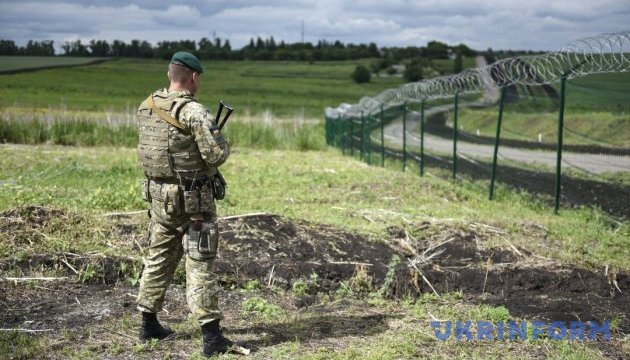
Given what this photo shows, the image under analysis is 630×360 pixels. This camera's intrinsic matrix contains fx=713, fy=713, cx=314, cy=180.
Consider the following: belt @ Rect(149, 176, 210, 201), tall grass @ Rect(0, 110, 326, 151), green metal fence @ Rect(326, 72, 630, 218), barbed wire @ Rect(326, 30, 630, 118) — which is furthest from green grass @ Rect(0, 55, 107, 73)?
belt @ Rect(149, 176, 210, 201)

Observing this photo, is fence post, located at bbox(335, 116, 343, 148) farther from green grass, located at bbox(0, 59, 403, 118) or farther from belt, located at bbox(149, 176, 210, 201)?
belt, located at bbox(149, 176, 210, 201)

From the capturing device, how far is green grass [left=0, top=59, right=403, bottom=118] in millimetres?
42500

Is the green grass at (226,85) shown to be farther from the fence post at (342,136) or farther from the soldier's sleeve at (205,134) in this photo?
the soldier's sleeve at (205,134)

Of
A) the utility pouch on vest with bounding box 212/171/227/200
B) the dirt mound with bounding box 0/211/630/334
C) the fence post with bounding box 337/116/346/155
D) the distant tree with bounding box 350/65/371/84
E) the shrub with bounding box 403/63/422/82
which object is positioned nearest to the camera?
the utility pouch on vest with bounding box 212/171/227/200

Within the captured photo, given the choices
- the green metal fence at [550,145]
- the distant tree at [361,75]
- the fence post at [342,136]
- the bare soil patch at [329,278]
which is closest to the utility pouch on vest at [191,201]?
the bare soil patch at [329,278]

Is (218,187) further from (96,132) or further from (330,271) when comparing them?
(96,132)

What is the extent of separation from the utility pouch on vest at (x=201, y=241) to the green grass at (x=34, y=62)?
1297 inches

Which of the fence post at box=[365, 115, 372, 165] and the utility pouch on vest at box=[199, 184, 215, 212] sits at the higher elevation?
the utility pouch on vest at box=[199, 184, 215, 212]

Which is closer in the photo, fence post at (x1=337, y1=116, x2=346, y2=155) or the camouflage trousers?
the camouflage trousers

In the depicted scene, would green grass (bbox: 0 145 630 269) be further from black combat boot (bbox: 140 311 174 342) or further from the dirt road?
black combat boot (bbox: 140 311 174 342)

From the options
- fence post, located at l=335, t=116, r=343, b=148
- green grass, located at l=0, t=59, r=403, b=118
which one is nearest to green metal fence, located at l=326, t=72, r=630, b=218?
fence post, located at l=335, t=116, r=343, b=148

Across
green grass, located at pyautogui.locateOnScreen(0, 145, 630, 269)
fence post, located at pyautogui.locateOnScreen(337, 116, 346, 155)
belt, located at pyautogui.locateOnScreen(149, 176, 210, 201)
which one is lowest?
fence post, located at pyautogui.locateOnScreen(337, 116, 346, 155)

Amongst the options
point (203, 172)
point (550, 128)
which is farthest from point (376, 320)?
point (550, 128)

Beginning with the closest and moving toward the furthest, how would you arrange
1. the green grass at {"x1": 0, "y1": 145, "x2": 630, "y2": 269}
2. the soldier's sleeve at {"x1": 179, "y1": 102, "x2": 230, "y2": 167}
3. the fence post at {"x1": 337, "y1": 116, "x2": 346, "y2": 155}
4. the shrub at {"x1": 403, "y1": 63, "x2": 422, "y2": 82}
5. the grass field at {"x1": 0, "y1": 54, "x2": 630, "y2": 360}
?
the soldier's sleeve at {"x1": 179, "y1": 102, "x2": 230, "y2": 167} < the grass field at {"x1": 0, "y1": 54, "x2": 630, "y2": 360} < the green grass at {"x1": 0, "y1": 145, "x2": 630, "y2": 269} < the fence post at {"x1": 337, "y1": 116, "x2": 346, "y2": 155} < the shrub at {"x1": 403, "y1": 63, "x2": 422, "y2": 82}
